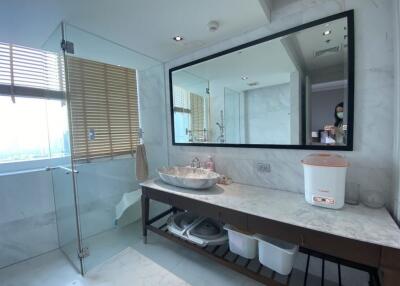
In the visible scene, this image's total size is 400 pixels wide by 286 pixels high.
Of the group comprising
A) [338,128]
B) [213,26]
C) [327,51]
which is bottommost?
[338,128]

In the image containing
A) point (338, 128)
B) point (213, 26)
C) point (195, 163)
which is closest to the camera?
point (338, 128)

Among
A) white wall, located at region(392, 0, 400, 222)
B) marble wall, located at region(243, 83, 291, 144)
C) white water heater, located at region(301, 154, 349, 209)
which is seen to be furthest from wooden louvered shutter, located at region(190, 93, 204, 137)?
white wall, located at region(392, 0, 400, 222)

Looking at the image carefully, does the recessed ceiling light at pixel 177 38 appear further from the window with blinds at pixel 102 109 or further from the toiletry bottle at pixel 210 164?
the toiletry bottle at pixel 210 164

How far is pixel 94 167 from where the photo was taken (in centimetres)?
234

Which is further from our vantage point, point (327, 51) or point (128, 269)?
point (128, 269)

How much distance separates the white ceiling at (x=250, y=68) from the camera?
1.72 meters

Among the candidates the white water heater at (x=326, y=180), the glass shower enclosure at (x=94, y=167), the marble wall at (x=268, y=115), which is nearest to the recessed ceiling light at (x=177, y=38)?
the glass shower enclosure at (x=94, y=167)

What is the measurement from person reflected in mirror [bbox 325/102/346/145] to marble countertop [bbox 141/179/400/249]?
476 mm

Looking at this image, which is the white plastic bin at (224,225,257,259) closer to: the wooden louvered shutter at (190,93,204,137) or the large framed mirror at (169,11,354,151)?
the large framed mirror at (169,11,354,151)

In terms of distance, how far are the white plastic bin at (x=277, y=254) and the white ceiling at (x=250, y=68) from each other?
1329 mm

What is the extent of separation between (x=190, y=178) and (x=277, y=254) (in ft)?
2.95

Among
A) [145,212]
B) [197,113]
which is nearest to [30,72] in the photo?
[197,113]

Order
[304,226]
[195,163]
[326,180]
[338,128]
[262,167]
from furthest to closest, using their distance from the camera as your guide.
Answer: [195,163] → [262,167] → [338,128] → [326,180] → [304,226]

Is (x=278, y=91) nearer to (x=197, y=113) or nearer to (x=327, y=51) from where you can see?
(x=327, y=51)
